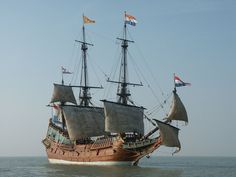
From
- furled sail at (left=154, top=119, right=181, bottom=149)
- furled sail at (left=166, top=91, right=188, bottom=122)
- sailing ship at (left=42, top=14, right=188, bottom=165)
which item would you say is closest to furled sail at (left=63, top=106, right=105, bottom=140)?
sailing ship at (left=42, top=14, right=188, bottom=165)

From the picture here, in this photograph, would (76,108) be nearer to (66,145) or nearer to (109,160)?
(66,145)

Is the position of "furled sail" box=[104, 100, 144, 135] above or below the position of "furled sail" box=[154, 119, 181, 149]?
above

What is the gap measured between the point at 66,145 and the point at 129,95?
54.3ft

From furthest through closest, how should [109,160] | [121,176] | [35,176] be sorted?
[109,160] → [35,176] → [121,176]

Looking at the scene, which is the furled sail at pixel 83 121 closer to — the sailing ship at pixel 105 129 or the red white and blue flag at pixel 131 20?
the sailing ship at pixel 105 129

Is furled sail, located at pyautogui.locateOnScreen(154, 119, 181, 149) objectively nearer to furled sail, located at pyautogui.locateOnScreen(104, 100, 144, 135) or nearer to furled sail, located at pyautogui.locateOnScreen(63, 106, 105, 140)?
furled sail, located at pyautogui.locateOnScreen(104, 100, 144, 135)

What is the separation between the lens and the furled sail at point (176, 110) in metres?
63.5

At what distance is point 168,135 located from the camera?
62.9 m

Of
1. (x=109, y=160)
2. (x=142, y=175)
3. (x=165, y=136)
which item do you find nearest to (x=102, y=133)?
(x=109, y=160)

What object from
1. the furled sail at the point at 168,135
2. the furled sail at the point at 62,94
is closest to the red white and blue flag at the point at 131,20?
the furled sail at the point at 168,135

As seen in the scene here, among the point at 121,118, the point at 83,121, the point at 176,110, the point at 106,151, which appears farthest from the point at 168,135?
the point at 83,121

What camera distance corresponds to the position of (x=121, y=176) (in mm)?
50562

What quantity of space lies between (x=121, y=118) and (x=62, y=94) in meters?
20.3

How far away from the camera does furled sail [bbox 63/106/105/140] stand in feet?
273
